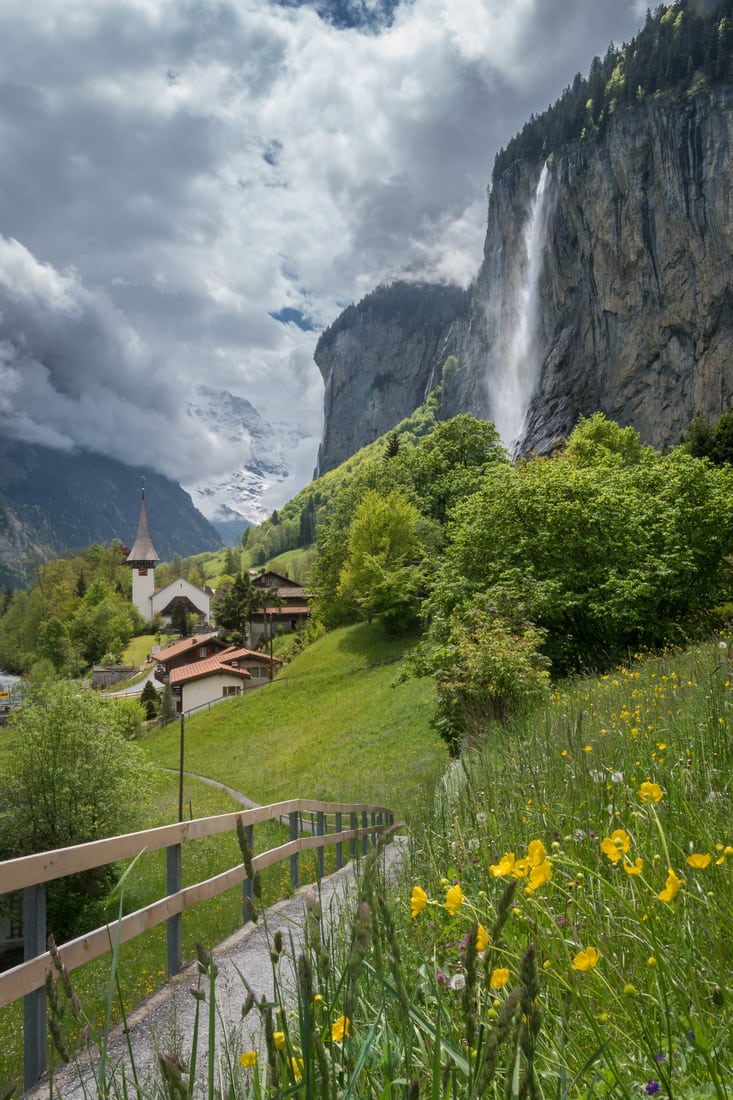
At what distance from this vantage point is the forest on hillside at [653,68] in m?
71.2

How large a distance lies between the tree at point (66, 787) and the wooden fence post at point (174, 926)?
689 inches

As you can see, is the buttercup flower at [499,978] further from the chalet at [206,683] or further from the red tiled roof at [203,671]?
the red tiled roof at [203,671]

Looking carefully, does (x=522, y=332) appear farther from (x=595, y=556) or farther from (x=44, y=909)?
(x=44, y=909)

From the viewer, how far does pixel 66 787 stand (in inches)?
882

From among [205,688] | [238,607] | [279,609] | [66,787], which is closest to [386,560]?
[205,688]

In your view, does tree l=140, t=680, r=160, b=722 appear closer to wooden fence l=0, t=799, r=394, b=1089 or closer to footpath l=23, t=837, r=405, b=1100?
footpath l=23, t=837, r=405, b=1100

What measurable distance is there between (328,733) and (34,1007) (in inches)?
1238

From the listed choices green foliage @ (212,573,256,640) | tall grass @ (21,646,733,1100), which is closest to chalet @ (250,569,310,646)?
green foliage @ (212,573,256,640)

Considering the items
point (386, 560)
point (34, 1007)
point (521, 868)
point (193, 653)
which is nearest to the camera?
point (521, 868)

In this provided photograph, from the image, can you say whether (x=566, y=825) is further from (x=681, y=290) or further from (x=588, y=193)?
(x=588, y=193)

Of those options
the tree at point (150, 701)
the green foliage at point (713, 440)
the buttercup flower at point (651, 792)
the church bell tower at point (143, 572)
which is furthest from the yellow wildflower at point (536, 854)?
the church bell tower at point (143, 572)

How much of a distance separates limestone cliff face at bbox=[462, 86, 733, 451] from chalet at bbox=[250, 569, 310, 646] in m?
35.0

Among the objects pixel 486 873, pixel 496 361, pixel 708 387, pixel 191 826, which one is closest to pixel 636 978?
pixel 486 873

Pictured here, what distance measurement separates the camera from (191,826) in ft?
15.3
